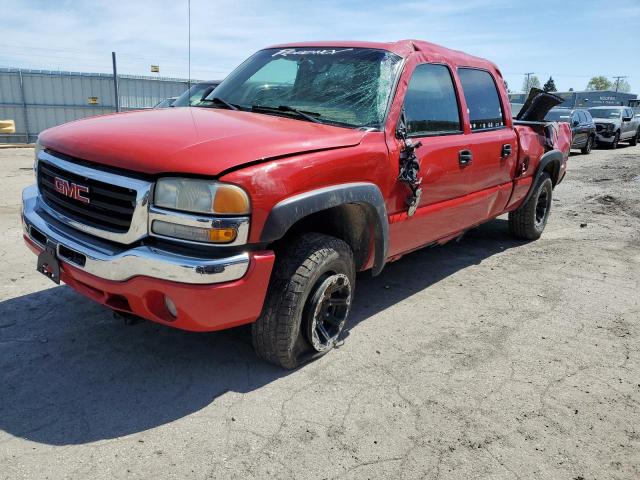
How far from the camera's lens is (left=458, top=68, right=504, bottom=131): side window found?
448 centimetres

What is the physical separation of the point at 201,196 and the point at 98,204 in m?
0.62

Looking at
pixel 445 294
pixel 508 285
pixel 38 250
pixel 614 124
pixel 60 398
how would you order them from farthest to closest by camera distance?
pixel 614 124 → pixel 508 285 → pixel 445 294 → pixel 38 250 → pixel 60 398

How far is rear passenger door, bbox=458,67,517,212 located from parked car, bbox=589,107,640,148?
18159 mm

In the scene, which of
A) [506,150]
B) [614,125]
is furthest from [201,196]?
[614,125]

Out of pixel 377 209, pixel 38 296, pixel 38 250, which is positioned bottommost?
pixel 38 296

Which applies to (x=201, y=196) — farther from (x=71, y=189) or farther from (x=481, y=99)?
(x=481, y=99)

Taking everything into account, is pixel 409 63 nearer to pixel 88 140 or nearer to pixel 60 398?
pixel 88 140

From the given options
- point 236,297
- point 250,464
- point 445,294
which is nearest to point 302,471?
point 250,464

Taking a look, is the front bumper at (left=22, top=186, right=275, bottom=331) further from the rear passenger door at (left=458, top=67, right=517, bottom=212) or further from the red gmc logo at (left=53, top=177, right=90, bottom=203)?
the rear passenger door at (left=458, top=67, right=517, bottom=212)

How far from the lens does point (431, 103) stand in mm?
3965

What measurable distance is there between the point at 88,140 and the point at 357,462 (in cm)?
213

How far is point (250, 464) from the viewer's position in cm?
236

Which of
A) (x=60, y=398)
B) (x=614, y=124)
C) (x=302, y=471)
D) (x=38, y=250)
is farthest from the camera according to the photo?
(x=614, y=124)

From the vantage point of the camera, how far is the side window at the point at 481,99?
4.48 m
